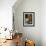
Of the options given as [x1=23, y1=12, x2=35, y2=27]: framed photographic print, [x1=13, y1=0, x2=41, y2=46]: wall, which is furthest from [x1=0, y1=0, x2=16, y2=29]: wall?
[x1=23, y1=12, x2=35, y2=27]: framed photographic print

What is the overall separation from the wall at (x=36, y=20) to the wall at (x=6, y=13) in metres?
1.24

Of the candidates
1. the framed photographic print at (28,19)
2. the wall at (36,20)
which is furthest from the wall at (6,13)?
the framed photographic print at (28,19)

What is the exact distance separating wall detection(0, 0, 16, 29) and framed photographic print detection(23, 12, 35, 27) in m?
1.35

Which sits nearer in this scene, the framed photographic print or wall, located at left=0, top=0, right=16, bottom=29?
wall, located at left=0, top=0, right=16, bottom=29

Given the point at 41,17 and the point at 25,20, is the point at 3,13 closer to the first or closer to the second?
the point at 25,20

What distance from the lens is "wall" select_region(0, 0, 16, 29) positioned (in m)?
4.29

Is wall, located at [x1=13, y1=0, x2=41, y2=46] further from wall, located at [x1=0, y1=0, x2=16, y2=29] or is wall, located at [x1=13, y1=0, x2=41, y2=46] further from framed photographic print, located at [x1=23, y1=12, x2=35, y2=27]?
wall, located at [x1=0, y1=0, x2=16, y2=29]

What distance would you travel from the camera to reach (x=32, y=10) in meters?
5.59

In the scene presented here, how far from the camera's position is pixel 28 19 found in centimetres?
559

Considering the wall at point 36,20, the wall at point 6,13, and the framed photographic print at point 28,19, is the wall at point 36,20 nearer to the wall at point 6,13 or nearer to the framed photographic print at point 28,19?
the framed photographic print at point 28,19

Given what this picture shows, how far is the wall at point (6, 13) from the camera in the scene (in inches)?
169

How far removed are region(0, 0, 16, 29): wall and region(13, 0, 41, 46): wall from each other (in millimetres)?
1240

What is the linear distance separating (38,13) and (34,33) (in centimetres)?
96

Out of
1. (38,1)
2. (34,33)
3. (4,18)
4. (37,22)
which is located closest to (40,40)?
(34,33)
